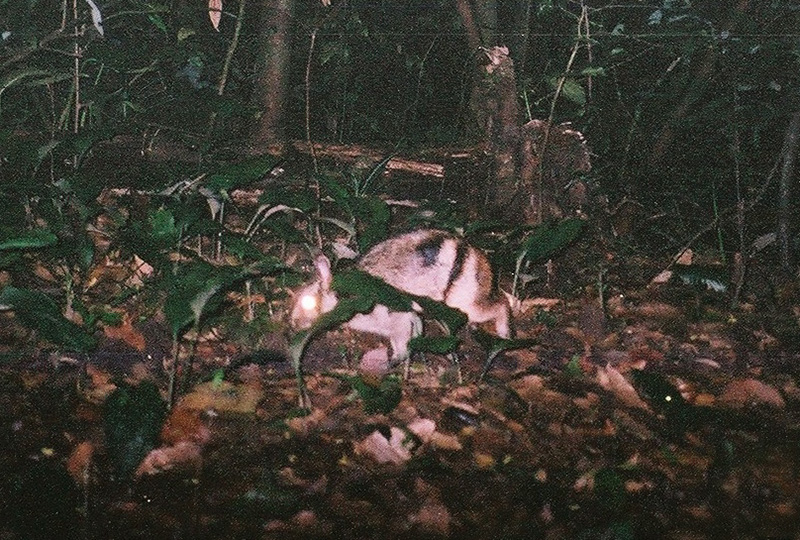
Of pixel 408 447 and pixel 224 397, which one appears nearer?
pixel 408 447

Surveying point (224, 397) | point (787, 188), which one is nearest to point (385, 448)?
point (224, 397)

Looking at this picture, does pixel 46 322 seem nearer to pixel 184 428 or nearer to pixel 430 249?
pixel 184 428

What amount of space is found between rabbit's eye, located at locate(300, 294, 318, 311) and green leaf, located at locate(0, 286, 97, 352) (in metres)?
0.84

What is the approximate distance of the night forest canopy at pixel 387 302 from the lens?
1623 millimetres

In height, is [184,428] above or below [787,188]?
below

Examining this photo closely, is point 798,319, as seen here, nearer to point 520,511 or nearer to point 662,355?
point 662,355

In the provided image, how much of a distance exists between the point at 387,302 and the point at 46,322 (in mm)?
1009

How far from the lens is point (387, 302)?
77.4 inches

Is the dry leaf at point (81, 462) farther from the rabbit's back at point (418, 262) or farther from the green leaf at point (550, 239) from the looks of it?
the green leaf at point (550, 239)

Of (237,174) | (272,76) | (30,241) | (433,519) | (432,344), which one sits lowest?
(433,519)

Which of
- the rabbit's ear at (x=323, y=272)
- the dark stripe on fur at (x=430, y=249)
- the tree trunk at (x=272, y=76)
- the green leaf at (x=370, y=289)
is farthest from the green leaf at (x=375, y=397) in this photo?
the tree trunk at (x=272, y=76)

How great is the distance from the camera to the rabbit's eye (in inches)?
98.1

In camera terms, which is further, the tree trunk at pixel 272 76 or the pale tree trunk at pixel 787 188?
the tree trunk at pixel 272 76

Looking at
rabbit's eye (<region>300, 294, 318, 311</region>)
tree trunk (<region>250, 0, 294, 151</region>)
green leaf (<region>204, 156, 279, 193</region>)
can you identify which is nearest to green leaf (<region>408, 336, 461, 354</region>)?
rabbit's eye (<region>300, 294, 318, 311</region>)
